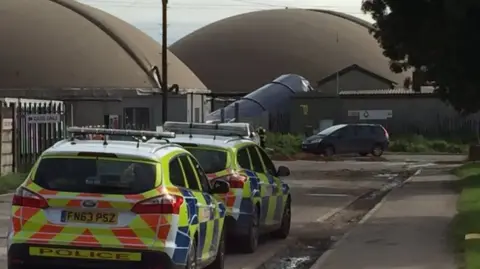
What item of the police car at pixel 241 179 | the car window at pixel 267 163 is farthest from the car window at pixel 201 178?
the car window at pixel 267 163

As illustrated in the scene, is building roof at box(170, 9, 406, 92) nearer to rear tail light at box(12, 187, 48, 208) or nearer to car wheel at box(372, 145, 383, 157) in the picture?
car wheel at box(372, 145, 383, 157)

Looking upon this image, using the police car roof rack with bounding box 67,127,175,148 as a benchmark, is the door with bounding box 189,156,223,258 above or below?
below

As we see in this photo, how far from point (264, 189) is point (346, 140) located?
1375 inches

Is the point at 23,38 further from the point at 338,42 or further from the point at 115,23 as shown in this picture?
the point at 338,42

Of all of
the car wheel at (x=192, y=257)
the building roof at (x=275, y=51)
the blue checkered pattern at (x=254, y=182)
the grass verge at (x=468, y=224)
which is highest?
→ the building roof at (x=275, y=51)

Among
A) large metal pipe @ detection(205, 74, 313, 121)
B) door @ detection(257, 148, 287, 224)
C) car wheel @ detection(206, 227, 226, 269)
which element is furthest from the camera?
large metal pipe @ detection(205, 74, 313, 121)

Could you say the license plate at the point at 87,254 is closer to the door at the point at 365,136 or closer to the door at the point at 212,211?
the door at the point at 212,211

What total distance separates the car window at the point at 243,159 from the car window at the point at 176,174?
3.74m

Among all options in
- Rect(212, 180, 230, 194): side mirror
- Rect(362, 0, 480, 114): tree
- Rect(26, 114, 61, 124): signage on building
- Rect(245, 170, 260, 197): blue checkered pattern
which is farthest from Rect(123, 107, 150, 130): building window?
Rect(212, 180, 230, 194): side mirror

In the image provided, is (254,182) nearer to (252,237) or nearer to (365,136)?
(252,237)

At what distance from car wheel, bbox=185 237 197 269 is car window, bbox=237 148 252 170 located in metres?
4.03

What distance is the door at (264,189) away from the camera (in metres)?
15.0

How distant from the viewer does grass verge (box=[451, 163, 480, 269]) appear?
41.6 ft

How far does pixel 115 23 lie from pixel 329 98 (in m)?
18.4
